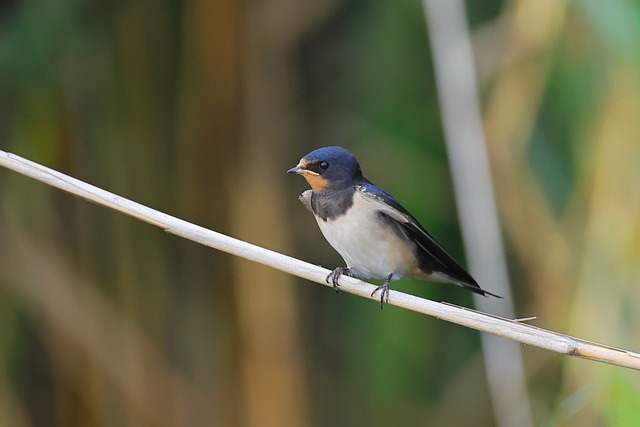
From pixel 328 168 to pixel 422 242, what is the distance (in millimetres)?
191

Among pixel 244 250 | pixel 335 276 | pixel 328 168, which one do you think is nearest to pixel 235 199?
pixel 328 168

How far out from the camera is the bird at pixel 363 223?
52.2 inches

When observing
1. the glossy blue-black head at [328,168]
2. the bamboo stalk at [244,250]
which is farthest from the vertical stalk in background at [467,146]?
the bamboo stalk at [244,250]

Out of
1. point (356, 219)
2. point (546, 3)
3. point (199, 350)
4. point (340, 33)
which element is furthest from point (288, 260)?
point (340, 33)

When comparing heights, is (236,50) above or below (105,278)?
above

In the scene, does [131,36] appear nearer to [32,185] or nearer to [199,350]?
[32,185]

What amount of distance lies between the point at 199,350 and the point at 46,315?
0.97 feet

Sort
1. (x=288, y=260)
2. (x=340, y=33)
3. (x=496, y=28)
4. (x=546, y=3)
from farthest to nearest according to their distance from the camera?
(x=340, y=33)
(x=496, y=28)
(x=546, y=3)
(x=288, y=260)

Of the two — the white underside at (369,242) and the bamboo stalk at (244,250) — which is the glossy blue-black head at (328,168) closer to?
the white underside at (369,242)

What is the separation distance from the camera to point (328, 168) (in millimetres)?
1333

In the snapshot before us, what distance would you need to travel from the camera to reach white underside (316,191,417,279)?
134 centimetres

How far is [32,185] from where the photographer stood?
5.08 ft

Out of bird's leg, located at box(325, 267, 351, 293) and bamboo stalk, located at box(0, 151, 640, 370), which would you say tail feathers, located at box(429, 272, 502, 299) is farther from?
bamboo stalk, located at box(0, 151, 640, 370)

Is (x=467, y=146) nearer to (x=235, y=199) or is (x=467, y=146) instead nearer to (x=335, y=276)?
(x=335, y=276)
